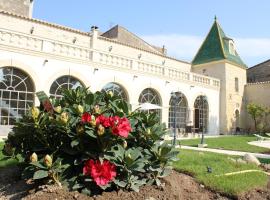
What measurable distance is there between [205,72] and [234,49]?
16.6ft

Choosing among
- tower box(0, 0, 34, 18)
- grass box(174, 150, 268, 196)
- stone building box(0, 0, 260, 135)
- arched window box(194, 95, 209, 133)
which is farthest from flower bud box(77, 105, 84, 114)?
arched window box(194, 95, 209, 133)

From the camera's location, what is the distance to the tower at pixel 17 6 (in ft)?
82.8

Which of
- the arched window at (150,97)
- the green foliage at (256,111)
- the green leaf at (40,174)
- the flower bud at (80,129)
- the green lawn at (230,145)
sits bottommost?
the green lawn at (230,145)

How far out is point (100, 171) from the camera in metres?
3.88

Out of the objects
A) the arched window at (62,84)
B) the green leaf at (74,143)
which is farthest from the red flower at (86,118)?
the arched window at (62,84)

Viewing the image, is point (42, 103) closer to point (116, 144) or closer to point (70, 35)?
point (116, 144)

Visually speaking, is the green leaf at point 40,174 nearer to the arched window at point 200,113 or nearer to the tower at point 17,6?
the tower at point 17,6

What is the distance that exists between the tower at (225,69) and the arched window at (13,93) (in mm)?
21677

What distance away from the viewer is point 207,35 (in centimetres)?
3950

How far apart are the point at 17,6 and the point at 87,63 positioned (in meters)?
9.79

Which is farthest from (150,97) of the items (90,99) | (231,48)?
(90,99)

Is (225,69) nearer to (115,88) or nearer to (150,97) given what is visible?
(150,97)

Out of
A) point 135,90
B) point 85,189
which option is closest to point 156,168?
point 85,189

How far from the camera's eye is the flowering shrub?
393cm
